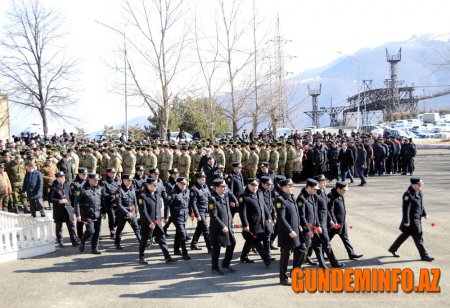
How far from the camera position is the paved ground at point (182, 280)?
7.43 m

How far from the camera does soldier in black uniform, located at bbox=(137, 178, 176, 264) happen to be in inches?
371

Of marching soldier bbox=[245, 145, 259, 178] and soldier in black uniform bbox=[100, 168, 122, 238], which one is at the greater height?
marching soldier bbox=[245, 145, 259, 178]

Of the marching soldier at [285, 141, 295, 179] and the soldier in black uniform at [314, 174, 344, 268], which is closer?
the soldier in black uniform at [314, 174, 344, 268]

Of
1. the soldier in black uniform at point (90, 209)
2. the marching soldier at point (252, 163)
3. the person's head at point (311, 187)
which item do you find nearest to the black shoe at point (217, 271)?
the person's head at point (311, 187)

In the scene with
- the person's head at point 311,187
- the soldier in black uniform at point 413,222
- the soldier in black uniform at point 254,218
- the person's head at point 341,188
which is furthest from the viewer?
the person's head at point 341,188

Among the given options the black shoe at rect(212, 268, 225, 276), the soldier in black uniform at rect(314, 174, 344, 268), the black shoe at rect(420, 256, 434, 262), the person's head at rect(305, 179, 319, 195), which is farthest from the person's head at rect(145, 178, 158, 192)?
the black shoe at rect(420, 256, 434, 262)

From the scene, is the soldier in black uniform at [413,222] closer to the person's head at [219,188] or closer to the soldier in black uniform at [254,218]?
the soldier in black uniform at [254,218]

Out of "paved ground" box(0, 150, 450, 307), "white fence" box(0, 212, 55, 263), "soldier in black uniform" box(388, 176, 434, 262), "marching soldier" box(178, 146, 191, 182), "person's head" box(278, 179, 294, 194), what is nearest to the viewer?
"paved ground" box(0, 150, 450, 307)

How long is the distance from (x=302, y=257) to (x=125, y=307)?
3.08 meters

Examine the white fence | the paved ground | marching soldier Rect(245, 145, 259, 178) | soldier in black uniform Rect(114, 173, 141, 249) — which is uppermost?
marching soldier Rect(245, 145, 259, 178)

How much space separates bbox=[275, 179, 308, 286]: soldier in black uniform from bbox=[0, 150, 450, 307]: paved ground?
1.60 feet

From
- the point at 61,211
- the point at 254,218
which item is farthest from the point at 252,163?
the point at 254,218

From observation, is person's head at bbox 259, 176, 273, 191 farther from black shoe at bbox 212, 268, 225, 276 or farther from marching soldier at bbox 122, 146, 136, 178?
marching soldier at bbox 122, 146, 136, 178

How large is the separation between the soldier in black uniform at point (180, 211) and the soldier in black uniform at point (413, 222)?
4.15 meters
